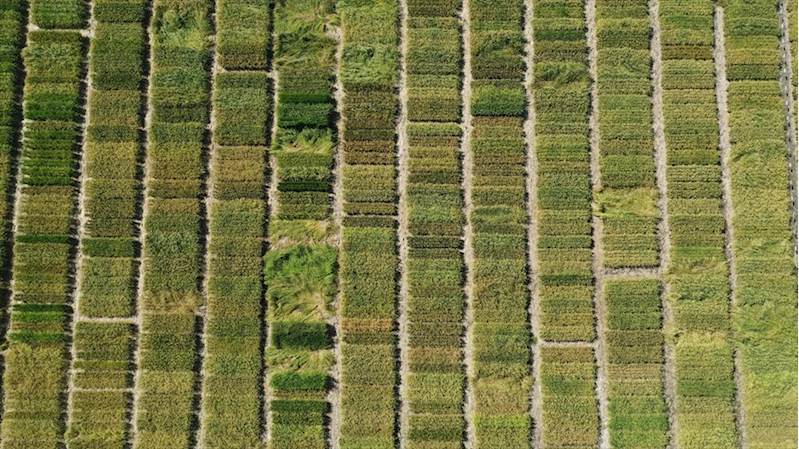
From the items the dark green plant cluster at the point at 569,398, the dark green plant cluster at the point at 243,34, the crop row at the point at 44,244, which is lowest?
the dark green plant cluster at the point at 569,398

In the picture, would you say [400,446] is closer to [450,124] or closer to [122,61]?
[450,124]

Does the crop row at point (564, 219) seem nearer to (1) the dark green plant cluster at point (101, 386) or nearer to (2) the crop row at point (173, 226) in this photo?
(2) the crop row at point (173, 226)

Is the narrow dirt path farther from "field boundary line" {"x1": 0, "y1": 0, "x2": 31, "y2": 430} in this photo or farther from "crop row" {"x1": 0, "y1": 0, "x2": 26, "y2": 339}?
"crop row" {"x1": 0, "y1": 0, "x2": 26, "y2": 339}

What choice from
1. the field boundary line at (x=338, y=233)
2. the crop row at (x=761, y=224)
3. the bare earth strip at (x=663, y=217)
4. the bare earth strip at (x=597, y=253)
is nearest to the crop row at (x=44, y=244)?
the field boundary line at (x=338, y=233)

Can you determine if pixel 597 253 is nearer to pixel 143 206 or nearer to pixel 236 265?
pixel 236 265

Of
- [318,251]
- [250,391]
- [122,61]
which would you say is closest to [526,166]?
[318,251]

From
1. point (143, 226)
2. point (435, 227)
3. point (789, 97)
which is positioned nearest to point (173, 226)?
point (143, 226)
